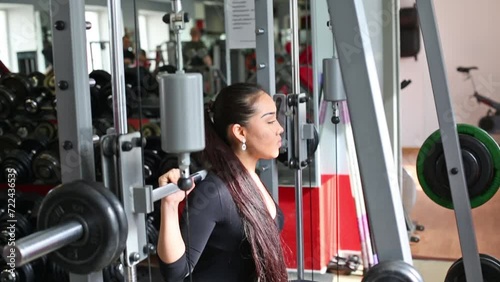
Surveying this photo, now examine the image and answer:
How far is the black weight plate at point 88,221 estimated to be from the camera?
124cm

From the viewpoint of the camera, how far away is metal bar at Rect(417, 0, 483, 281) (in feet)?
7.32

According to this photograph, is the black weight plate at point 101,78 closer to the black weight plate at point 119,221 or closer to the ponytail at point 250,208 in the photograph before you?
the ponytail at point 250,208

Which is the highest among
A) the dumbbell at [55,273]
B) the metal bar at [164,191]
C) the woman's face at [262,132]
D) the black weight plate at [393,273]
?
the woman's face at [262,132]

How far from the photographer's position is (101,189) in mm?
1277

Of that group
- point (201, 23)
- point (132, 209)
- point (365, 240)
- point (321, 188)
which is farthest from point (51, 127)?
point (201, 23)

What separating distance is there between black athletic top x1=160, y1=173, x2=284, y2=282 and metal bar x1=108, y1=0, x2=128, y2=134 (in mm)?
380

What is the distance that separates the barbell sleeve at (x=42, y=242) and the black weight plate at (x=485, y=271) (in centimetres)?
188

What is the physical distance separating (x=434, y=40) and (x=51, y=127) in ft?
9.84

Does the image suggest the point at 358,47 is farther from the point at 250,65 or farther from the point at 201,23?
the point at 201,23

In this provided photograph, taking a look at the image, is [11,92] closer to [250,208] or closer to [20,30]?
[20,30]

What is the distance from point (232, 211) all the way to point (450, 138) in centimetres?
96

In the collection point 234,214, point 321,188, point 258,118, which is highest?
point 258,118

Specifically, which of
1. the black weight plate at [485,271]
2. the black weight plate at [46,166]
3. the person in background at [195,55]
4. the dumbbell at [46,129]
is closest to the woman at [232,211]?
the black weight plate at [485,271]

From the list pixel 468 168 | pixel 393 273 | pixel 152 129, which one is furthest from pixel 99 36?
pixel 393 273
